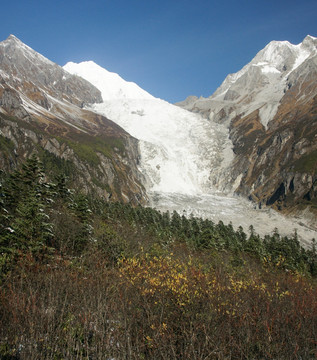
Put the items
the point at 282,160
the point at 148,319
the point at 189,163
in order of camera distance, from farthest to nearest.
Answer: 1. the point at 189,163
2. the point at 282,160
3. the point at 148,319

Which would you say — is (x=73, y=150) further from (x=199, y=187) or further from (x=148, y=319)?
(x=148, y=319)

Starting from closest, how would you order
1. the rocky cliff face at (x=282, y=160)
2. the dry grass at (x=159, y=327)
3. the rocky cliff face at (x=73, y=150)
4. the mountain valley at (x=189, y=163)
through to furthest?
1. the dry grass at (x=159, y=327)
2. the rocky cliff face at (x=73, y=150)
3. the mountain valley at (x=189, y=163)
4. the rocky cliff face at (x=282, y=160)

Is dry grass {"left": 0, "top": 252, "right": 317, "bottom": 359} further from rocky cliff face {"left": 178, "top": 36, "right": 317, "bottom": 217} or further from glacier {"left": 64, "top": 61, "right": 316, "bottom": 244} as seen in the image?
rocky cliff face {"left": 178, "top": 36, "right": 317, "bottom": 217}

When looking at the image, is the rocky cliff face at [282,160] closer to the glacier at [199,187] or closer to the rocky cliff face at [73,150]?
the glacier at [199,187]

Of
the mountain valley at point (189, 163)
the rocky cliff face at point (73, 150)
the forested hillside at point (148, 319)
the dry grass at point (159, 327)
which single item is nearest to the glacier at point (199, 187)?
the mountain valley at point (189, 163)

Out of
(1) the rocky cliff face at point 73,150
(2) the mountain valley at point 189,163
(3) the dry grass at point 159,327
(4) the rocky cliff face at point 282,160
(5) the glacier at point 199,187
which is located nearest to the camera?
(3) the dry grass at point 159,327

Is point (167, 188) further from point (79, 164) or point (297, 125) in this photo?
point (297, 125)

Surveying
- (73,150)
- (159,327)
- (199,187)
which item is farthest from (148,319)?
(199,187)

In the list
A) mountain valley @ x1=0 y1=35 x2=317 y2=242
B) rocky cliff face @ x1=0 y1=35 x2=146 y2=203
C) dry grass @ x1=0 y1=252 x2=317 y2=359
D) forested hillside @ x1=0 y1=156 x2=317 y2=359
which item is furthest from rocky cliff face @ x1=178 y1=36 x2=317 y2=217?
dry grass @ x1=0 y1=252 x2=317 y2=359

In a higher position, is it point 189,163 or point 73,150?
point 189,163

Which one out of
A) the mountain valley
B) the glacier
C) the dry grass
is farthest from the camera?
the mountain valley

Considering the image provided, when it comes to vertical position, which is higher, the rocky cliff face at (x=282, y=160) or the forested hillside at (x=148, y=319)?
the rocky cliff face at (x=282, y=160)
